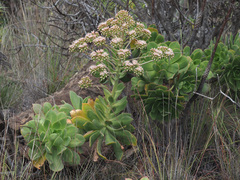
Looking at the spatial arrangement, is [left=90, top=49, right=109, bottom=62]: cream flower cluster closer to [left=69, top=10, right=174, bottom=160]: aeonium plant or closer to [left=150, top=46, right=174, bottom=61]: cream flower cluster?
[left=69, top=10, right=174, bottom=160]: aeonium plant

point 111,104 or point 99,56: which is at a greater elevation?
point 99,56

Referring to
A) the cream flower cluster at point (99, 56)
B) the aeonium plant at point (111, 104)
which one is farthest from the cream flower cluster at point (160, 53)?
the cream flower cluster at point (99, 56)

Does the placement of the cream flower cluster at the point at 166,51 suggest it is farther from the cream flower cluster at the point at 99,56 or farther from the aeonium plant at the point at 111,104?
the cream flower cluster at the point at 99,56

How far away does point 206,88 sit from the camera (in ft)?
6.54

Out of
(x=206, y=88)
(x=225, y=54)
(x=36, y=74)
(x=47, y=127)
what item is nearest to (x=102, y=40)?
(x=47, y=127)

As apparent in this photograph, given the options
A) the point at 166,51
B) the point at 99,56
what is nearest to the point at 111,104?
the point at 99,56

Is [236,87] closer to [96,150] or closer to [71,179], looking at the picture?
[96,150]

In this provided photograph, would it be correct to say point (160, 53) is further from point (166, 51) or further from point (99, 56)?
point (99, 56)

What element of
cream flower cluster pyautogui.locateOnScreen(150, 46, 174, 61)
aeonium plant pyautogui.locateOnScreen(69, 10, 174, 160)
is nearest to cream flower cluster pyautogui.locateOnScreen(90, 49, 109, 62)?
aeonium plant pyautogui.locateOnScreen(69, 10, 174, 160)

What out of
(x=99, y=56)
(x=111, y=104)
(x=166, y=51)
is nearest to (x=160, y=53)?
(x=166, y=51)

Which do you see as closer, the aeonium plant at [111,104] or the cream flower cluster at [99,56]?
the cream flower cluster at [99,56]

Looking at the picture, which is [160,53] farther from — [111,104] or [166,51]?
[111,104]

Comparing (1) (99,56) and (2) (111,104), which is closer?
(1) (99,56)

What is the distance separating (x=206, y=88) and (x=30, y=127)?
117 cm
